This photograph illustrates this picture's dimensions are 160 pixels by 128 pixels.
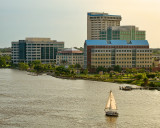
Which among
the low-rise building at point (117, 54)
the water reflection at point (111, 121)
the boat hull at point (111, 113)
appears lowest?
the water reflection at point (111, 121)

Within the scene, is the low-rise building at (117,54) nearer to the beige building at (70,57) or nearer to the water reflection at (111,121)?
the beige building at (70,57)

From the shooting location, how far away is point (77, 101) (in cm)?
7400

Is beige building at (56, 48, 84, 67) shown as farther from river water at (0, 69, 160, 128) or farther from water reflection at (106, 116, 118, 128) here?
water reflection at (106, 116, 118, 128)

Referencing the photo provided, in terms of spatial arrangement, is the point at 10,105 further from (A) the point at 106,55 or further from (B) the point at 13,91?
(A) the point at 106,55

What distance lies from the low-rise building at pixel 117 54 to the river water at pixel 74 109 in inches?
2261

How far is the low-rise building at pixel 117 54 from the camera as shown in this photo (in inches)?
5851

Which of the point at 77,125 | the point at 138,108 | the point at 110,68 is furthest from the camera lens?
the point at 110,68

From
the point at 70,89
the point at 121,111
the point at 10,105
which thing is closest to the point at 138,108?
the point at 121,111

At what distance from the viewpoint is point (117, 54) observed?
150 meters

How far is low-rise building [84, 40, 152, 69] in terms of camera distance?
149 m

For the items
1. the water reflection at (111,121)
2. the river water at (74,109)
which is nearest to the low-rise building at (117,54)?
the river water at (74,109)

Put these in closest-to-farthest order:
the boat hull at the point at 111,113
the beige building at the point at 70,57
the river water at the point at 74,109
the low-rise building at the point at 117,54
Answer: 1. the river water at the point at 74,109
2. the boat hull at the point at 111,113
3. the low-rise building at the point at 117,54
4. the beige building at the point at 70,57

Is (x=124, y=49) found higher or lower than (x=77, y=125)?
higher

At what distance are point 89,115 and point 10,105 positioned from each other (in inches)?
590
